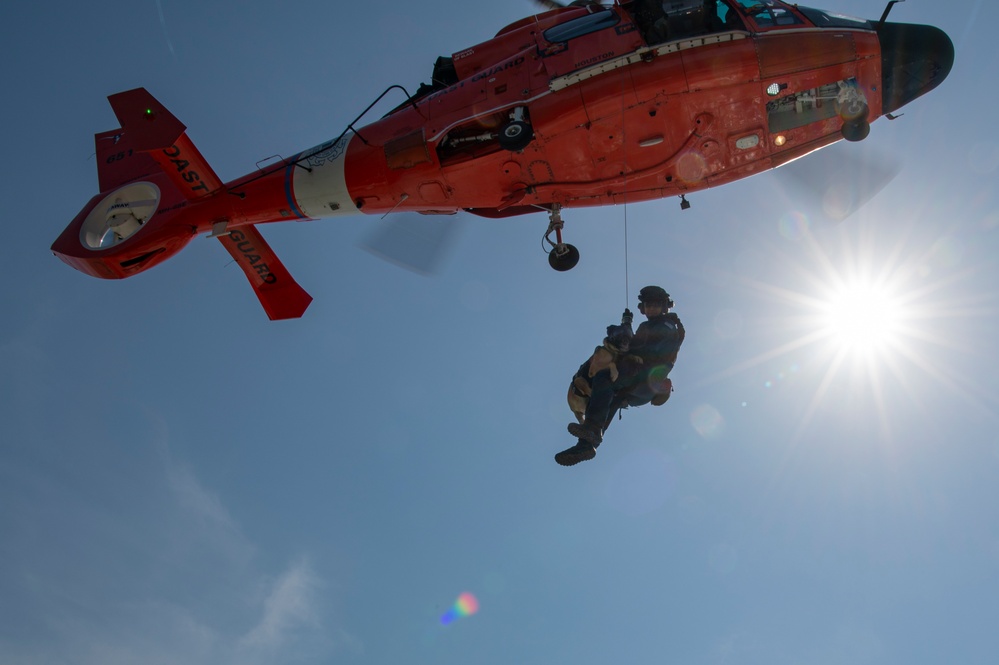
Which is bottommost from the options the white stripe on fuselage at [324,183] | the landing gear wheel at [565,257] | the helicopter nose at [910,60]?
the landing gear wheel at [565,257]

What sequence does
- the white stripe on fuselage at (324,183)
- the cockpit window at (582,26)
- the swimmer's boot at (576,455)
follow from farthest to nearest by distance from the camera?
the white stripe on fuselage at (324,183), the cockpit window at (582,26), the swimmer's boot at (576,455)

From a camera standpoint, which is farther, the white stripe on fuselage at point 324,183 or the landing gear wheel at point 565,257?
the white stripe on fuselage at point 324,183

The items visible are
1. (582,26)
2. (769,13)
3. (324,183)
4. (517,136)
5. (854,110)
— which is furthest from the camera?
(324,183)

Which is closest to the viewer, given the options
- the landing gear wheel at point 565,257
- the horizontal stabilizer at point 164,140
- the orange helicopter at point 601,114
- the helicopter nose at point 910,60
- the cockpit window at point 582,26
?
the orange helicopter at point 601,114

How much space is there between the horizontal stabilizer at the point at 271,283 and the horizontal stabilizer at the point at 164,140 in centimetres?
122

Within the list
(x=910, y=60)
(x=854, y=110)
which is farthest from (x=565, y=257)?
(x=910, y=60)

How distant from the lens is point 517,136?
1120cm

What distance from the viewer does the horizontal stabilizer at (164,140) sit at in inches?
537

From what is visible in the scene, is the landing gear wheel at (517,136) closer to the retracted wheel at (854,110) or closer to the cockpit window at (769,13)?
the cockpit window at (769,13)

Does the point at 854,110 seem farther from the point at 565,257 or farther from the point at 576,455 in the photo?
the point at 576,455

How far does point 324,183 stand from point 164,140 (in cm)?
266

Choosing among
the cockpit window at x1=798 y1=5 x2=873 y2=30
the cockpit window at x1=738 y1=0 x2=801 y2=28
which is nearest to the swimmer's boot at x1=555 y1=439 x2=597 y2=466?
the cockpit window at x1=738 y1=0 x2=801 y2=28

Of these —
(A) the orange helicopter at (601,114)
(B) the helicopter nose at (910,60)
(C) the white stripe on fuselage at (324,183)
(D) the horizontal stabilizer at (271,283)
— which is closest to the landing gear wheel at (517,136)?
(A) the orange helicopter at (601,114)

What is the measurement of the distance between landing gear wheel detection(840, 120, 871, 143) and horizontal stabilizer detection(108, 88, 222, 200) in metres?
9.21
